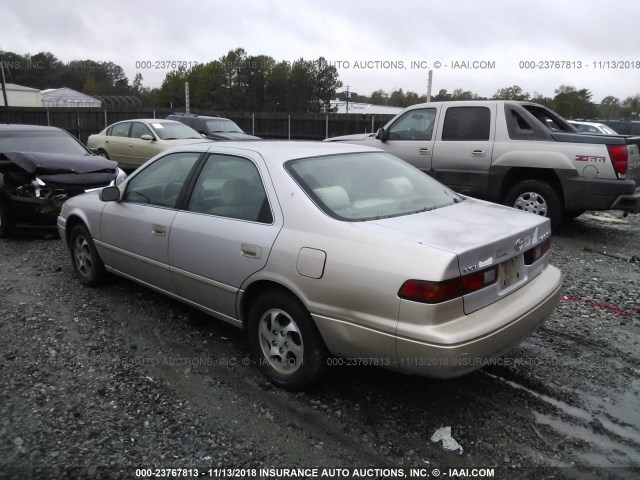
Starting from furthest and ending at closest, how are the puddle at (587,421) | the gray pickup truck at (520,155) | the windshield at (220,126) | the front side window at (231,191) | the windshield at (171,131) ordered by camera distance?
the windshield at (220,126)
the windshield at (171,131)
the gray pickup truck at (520,155)
the front side window at (231,191)
the puddle at (587,421)

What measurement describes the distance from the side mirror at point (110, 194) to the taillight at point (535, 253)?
11.1 ft

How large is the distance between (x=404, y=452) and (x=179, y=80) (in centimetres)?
7875

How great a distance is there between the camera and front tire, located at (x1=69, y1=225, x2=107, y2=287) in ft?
16.4

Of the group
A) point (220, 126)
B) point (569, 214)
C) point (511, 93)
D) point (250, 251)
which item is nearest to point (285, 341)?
point (250, 251)

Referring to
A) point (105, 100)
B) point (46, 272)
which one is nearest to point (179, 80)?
point (105, 100)

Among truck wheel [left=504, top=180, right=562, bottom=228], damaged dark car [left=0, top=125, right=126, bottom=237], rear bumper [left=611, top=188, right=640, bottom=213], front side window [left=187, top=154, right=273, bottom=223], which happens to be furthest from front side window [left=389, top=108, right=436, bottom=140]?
front side window [left=187, top=154, right=273, bottom=223]

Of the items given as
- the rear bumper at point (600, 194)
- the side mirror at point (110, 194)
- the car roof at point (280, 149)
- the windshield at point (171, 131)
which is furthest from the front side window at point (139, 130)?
A: the rear bumper at point (600, 194)

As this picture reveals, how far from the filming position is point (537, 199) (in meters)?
7.28

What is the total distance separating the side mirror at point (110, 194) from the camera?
14.7 ft

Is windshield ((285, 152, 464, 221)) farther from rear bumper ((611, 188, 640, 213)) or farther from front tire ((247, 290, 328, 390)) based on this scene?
rear bumper ((611, 188, 640, 213))

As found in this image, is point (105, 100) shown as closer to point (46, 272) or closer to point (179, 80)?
point (46, 272)

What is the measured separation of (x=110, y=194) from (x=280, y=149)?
1739mm

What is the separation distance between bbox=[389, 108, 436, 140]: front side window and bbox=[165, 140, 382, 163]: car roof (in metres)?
4.50

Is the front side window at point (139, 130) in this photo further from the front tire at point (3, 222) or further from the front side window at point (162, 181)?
the front side window at point (162, 181)
